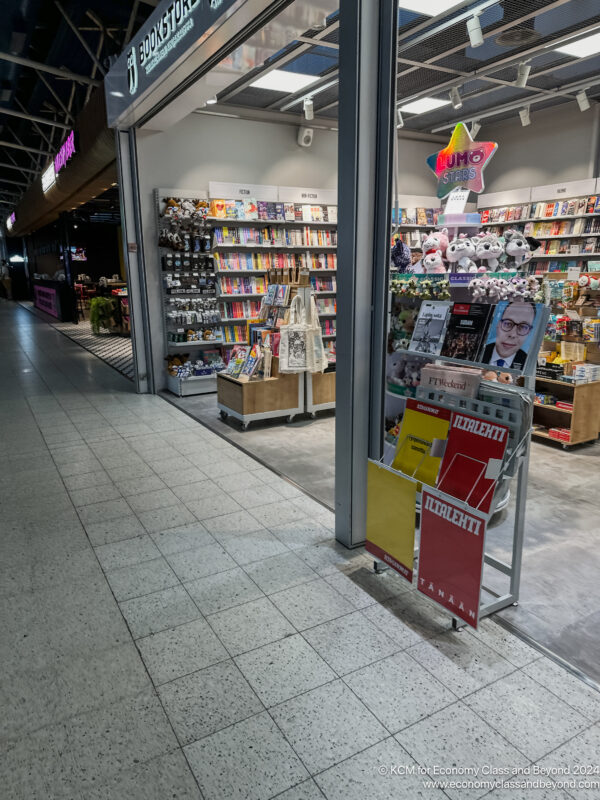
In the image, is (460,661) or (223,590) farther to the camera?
(223,590)

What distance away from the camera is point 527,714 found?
1.98m

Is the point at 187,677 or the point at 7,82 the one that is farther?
the point at 7,82

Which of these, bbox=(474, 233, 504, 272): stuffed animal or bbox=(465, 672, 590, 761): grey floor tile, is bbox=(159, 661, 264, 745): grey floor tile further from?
bbox=(474, 233, 504, 272): stuffed animal

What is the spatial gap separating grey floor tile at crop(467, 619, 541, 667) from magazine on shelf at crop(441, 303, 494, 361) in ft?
4.14

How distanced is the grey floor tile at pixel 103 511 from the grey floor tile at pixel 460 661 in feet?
7.34

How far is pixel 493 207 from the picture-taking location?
9023mm

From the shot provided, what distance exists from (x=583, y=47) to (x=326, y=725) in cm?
697

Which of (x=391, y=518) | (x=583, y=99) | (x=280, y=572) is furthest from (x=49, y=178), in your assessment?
(x=391, y=518)

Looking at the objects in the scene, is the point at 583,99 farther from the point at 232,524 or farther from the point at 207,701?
the point at 207,701

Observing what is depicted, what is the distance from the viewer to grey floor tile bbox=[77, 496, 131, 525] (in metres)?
3.63

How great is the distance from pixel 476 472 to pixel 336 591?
0.97 meters

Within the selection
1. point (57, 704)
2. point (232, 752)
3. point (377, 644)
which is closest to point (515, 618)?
point (377, 644)

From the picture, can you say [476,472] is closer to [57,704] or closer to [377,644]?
[377,644]

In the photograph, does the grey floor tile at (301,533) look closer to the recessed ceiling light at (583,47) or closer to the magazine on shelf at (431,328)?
the magazine on shelf at (431,328)
